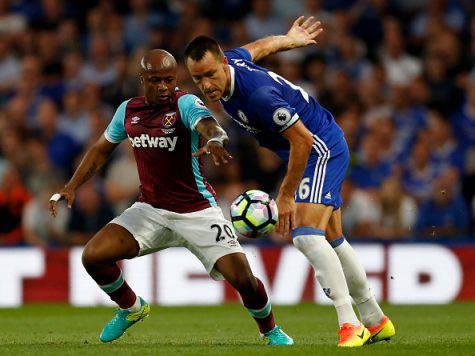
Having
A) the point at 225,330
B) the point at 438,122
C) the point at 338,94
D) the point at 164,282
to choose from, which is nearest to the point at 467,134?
the point at 438,122

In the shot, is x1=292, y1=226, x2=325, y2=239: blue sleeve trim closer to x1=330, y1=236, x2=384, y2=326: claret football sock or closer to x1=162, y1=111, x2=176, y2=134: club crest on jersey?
x1=330, y1=236, x2=384, y2=326: claret football sock

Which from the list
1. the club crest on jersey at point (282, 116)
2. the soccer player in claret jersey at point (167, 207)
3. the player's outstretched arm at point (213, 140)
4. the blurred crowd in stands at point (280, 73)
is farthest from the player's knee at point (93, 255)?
the blurred crowd in stands at point (280, 73)

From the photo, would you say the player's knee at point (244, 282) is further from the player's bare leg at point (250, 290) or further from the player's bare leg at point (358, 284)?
the player's bare leg at point (358, 284)

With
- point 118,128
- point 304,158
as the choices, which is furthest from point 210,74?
point 118,128

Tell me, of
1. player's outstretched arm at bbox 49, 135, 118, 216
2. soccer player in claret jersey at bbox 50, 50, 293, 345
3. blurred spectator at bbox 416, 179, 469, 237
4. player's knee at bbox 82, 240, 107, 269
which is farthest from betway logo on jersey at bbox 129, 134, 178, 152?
blurred spectator at bbox 416, 179, 469, 237

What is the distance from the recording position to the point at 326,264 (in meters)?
7.55

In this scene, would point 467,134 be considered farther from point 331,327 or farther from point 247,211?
point 247,211

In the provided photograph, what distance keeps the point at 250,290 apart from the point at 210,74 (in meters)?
1.57

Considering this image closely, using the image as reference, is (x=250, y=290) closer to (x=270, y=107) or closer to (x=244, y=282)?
(x=244, y=282)

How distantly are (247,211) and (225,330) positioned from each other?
8.62 feet

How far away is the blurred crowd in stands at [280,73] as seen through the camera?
1364 centimetres

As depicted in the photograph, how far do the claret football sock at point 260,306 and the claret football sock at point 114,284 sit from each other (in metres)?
0.93

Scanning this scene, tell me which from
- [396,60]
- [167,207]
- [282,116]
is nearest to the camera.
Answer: [282,116]

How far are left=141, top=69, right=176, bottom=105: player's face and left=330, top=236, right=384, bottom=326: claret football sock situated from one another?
1599mm
